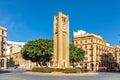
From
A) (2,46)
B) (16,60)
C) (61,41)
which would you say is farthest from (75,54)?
(16,60)

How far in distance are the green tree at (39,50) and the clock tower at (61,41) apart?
14.3m

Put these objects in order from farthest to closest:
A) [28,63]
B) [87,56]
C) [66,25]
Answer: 1. [28,63]
2. [87,56]
3. [66,25]

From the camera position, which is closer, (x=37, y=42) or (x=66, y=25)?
(x=66, y=25)

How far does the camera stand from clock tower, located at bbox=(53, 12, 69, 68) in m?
71.4

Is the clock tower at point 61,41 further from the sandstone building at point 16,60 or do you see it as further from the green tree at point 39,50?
the sandstone building at point 16,60

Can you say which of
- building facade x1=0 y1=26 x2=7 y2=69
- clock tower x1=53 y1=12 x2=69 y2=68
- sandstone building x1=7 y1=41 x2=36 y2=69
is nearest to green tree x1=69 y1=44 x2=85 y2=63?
clock tower x1=53 y1=12 x2=69 y2=68

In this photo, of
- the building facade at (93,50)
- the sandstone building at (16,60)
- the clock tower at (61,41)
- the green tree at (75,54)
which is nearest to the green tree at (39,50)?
the green tree at (75,54)

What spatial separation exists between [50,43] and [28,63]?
55086mm

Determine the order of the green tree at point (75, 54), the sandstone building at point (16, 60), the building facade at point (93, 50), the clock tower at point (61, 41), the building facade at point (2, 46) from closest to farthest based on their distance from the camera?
the clock tower at point (61, 41)
the green tree at point (75, 54)
the building facade at point (2, 46)
the building facade at point (93, 50)
the sandstone building at point (16, 60)

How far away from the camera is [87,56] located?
128 metres

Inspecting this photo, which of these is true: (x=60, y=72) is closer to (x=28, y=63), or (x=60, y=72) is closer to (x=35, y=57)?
(x=35, y=57)

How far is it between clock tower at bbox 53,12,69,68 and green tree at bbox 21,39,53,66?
563 inches

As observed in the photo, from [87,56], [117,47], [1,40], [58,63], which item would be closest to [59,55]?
[58,63]

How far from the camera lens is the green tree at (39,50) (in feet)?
285
